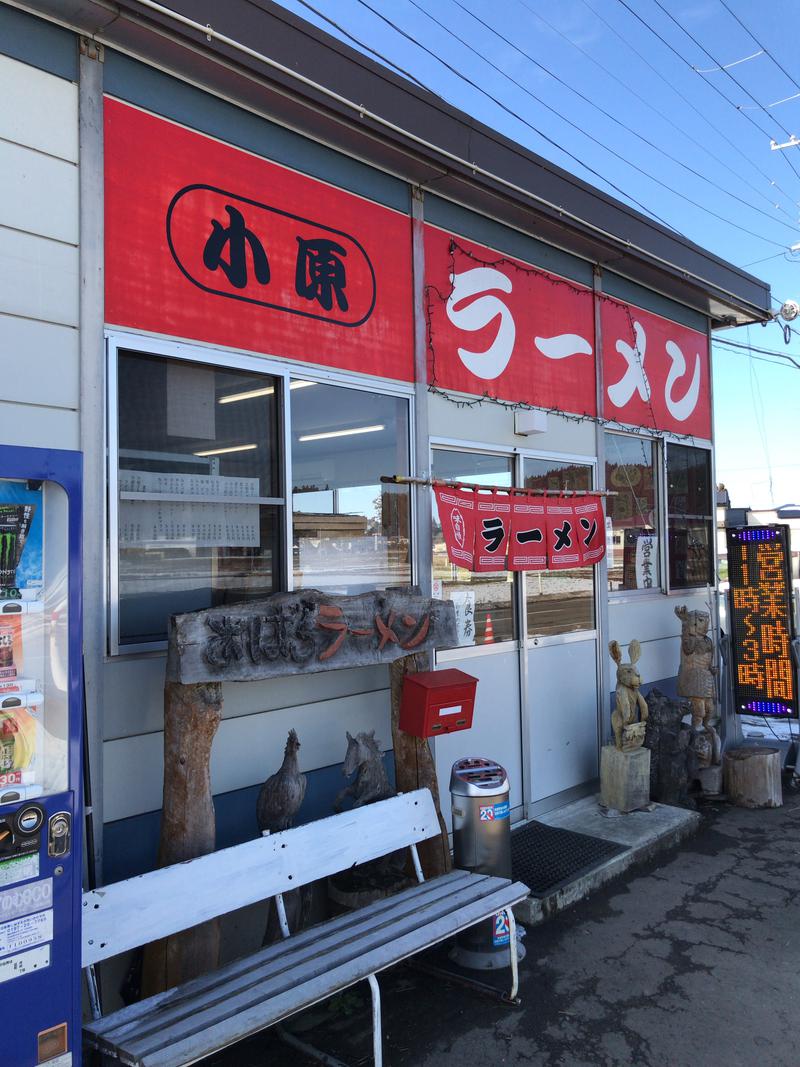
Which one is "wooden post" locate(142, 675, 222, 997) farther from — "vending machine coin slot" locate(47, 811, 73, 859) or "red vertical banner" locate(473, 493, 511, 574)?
"red vertical banner" locate(473, 493, 511, 574)

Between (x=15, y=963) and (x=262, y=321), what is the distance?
10.4ft

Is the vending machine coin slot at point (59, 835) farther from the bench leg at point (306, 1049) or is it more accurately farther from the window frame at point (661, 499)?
the window frame at point (661, 499)

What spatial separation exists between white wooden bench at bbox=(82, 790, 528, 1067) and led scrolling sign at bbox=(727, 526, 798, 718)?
15.7 feet

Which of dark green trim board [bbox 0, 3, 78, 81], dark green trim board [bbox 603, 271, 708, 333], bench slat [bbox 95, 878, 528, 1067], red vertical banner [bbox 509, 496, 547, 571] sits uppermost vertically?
dark green trim board [bbox 603, 271, 708, 333]

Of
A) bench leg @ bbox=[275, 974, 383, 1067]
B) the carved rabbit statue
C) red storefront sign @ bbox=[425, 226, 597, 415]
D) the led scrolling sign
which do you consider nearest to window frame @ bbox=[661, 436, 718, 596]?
the led scrolling sign

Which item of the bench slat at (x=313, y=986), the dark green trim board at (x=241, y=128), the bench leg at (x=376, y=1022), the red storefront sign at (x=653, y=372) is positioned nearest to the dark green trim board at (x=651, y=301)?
the red storefront sign at (x=653, y=372)

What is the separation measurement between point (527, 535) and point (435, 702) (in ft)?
6.00

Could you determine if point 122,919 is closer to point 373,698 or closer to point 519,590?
point 373,698

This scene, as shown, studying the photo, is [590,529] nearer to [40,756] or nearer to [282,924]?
[282,924]

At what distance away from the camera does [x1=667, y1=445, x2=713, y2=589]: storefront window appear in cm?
797

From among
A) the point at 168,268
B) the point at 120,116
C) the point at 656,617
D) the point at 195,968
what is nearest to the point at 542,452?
the point at 656,617

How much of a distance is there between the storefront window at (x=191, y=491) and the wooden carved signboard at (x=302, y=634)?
17.1 inches

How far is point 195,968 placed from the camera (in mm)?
3498

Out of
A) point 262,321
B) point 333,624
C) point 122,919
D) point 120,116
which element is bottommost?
point 122,919
